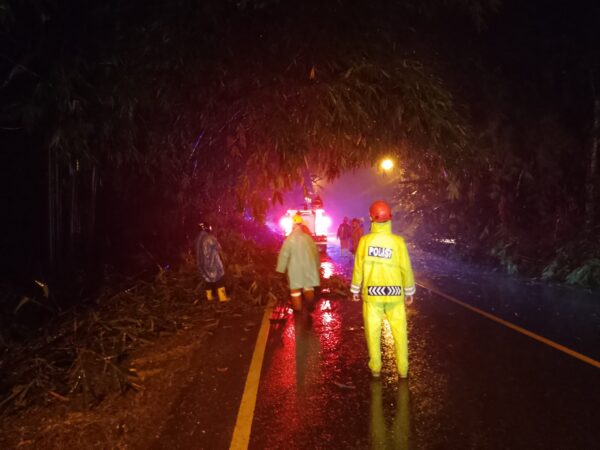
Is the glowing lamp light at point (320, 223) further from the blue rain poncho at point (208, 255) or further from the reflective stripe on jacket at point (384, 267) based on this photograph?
the reflective stripe on jacket at point (384, 267)

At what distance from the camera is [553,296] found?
36.3 feet

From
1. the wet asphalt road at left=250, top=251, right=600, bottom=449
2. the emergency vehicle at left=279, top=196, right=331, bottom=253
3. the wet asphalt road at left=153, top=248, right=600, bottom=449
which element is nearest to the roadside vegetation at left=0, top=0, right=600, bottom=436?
the wet asphalt road at left=153, top=248, right=600, bottom=449

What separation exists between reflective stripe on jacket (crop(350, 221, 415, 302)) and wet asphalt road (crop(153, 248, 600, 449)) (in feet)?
3.30

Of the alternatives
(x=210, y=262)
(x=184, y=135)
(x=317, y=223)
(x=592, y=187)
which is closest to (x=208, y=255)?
(x=210, y=262)

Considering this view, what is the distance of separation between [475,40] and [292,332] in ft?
33.4

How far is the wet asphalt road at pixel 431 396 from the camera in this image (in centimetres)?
398

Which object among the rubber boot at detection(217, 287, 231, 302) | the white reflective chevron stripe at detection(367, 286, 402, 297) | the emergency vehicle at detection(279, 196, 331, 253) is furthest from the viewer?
the emergency vehicle at detection(279, 196, 331, 253)

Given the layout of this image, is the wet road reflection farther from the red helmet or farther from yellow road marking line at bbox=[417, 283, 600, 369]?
yellow road marking line at bbox=[417, 283, 600, 369]

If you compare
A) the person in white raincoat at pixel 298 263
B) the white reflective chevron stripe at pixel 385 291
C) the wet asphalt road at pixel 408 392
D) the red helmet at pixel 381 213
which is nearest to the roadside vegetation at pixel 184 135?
the wet asphalt road at pixel 408 392

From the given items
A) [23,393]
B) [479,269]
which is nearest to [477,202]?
[479,269]

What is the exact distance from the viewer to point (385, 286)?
5.16m

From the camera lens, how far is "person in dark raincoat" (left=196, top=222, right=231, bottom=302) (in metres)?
9.20

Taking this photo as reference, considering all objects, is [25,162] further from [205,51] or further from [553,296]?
[553,296]

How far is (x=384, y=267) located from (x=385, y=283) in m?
0.18
